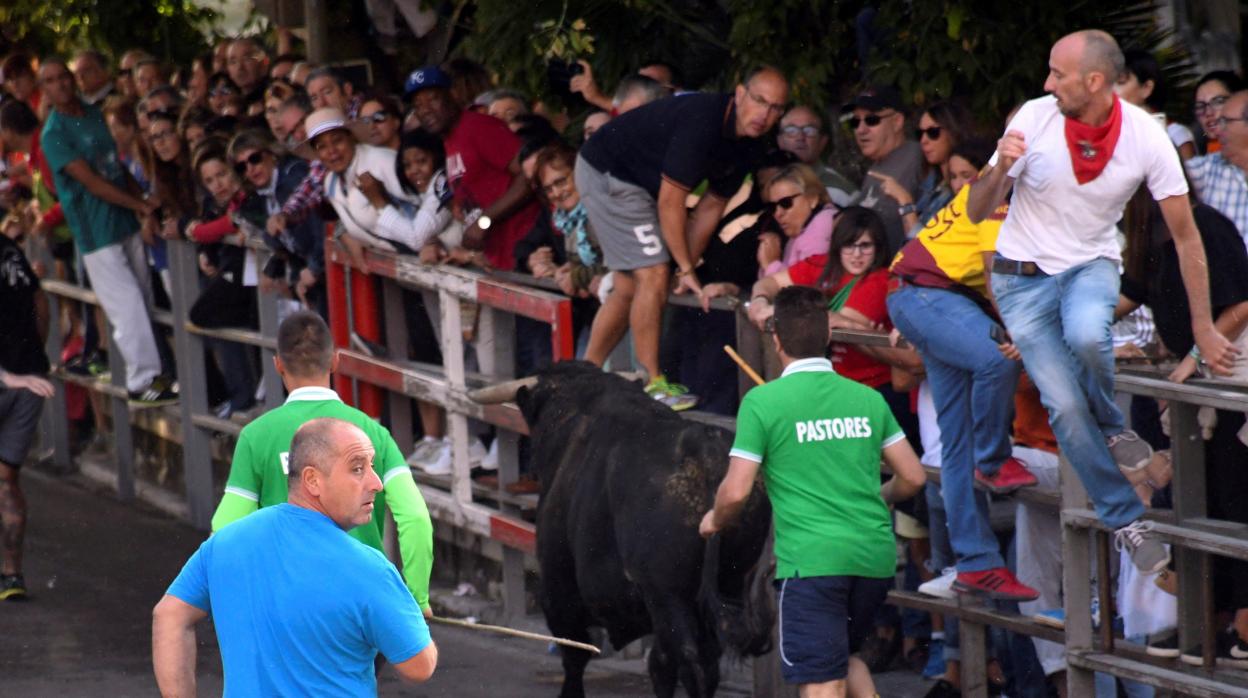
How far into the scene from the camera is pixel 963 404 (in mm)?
7449

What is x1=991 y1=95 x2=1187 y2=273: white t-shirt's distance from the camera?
6.54m

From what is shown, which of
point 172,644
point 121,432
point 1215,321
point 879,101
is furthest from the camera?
point 121,432

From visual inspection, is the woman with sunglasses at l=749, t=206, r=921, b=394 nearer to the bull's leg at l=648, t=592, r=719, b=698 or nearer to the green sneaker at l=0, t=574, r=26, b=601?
the bull's leg at l=648, t=592, r=719, b=698

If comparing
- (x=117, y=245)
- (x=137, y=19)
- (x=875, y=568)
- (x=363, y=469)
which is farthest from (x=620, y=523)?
(x=137, y=19)

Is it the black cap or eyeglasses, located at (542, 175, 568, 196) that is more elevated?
the black cap

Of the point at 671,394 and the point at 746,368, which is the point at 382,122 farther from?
the point at 746,368

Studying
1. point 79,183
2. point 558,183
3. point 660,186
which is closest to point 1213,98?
point 660,186

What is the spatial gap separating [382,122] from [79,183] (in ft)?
11.6

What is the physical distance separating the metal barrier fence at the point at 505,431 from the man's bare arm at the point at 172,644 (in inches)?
129

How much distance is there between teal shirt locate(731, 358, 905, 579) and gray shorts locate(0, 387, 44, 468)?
570cm

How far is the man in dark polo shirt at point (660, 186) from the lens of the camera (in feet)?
29.0

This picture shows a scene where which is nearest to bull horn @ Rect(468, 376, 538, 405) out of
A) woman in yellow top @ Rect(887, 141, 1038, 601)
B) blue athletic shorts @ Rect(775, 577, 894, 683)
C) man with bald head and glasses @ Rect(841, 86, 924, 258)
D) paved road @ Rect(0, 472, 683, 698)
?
paved road @ Rect(0, 472, 683, 698)

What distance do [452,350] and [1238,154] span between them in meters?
4.51

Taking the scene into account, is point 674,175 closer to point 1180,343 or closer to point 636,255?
point 636,255
